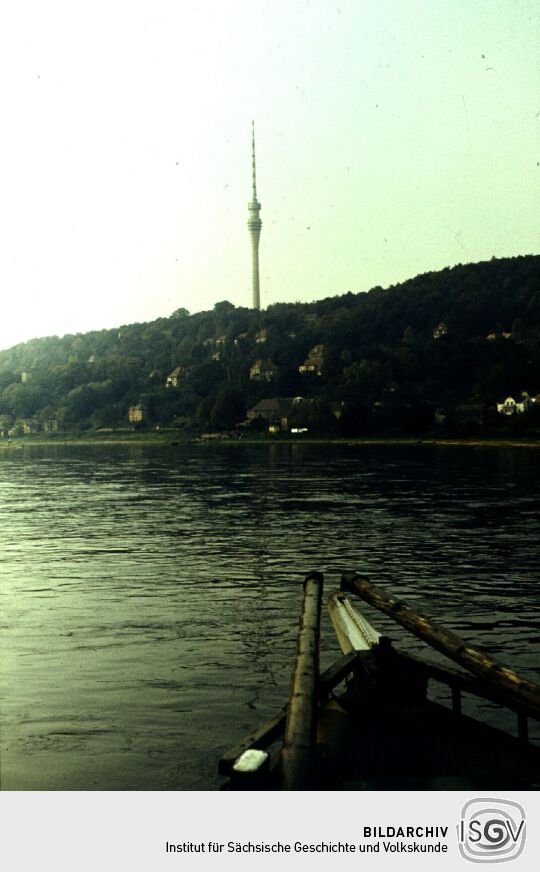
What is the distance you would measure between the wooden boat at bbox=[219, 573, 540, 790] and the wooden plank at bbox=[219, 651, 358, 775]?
13 mm

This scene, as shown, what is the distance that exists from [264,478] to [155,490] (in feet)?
46.5

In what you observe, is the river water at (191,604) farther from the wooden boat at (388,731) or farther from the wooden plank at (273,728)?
the wooden boat at (388,731)

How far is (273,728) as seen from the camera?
10.3m

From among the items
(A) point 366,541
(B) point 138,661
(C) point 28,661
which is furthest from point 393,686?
(A) point 366,541

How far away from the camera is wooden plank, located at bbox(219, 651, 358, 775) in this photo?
9.26 meters

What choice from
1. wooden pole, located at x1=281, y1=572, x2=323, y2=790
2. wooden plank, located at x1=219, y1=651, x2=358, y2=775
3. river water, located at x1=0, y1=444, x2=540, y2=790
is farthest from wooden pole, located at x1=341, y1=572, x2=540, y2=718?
river water, located at x1=0, y1=444, x2=540, y2=790

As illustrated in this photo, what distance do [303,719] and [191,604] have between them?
13784mm

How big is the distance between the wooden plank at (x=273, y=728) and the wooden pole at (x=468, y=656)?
3.53 ft
